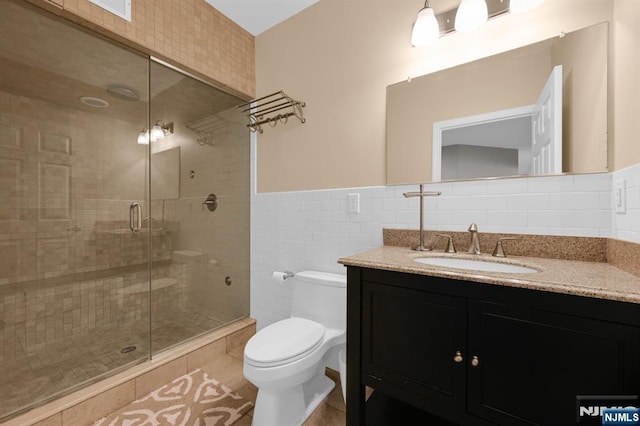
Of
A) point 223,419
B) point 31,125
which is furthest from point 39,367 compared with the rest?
point 31,125

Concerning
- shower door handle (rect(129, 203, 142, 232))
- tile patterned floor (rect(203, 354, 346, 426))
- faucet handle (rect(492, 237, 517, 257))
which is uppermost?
shower door handle (rect(129, 203, 142, 232))

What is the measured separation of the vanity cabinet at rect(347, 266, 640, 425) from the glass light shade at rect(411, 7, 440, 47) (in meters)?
1.26

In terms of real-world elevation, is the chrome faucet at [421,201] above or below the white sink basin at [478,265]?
above

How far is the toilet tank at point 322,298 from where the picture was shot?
5.06 feet

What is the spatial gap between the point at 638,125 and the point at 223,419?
2.17 meters

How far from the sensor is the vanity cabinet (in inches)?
27.1

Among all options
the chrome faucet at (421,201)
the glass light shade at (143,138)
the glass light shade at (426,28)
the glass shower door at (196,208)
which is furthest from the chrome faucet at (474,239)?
the glass light shade at (143,138)

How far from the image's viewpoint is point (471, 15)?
126 centimetres

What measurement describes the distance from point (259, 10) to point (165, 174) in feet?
4.70

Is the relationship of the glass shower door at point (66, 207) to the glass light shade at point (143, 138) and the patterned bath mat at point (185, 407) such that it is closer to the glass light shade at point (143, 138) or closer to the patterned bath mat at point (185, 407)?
Answer: the glass light shade at point (143, 138)

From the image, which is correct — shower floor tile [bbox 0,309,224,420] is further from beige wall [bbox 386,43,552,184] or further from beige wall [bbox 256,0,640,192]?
beige wall [bbox 386,43,552,184]

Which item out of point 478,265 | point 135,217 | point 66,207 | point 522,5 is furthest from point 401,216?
point 66,207

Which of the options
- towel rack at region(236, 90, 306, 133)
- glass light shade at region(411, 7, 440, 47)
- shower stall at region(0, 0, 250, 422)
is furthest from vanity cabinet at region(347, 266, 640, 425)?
shower stall at region(0, 0, 250, 422)

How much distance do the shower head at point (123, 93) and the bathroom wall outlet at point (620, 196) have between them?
2.58 m
